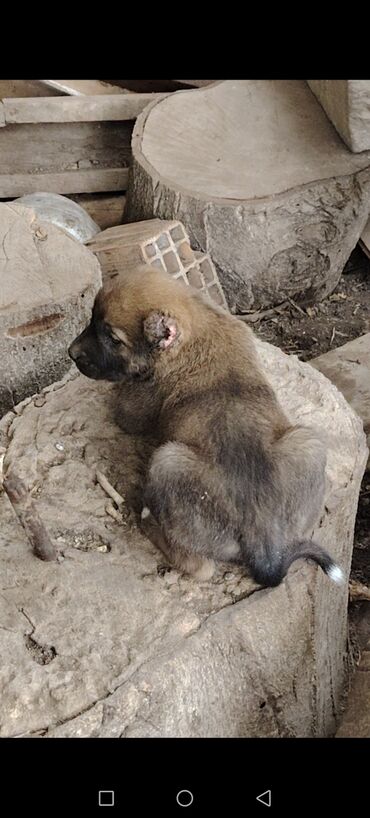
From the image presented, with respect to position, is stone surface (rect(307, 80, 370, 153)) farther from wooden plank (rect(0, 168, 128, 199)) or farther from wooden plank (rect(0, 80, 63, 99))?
wooden plank (rect(0, 80, 63, 99))

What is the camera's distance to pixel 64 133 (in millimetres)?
6344

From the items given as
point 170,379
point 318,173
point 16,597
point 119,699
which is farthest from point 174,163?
point 119,699

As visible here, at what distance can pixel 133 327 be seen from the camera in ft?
10.7

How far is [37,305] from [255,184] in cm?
192

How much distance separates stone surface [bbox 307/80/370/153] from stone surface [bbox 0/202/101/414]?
2.08m

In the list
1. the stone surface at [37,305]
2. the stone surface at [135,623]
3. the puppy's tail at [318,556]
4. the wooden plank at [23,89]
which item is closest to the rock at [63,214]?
the stone surface at [37,305]

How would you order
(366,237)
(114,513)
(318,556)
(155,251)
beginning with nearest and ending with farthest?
1. (318,556)
2. (114,513)
3. (155,251)
4. (366,237)

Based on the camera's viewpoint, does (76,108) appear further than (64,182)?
No

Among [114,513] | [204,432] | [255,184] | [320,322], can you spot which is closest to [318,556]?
[204,432]

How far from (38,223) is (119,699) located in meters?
2.49

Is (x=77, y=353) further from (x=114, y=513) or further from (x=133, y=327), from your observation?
(x=114, y=513)

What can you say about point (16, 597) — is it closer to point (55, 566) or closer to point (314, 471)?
point (55, 566)

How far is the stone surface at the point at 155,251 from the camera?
194 inches

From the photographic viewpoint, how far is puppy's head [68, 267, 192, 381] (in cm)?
324
